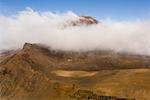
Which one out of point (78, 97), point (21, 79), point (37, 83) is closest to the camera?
point (78, 97)

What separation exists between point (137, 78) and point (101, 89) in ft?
75.3

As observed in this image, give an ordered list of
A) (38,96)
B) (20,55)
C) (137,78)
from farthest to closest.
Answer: (20,55)
(137,78)
(38,96)

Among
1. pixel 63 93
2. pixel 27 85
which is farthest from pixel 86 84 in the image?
pixel 63 93

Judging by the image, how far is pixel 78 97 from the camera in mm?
127875

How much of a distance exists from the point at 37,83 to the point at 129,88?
117ft

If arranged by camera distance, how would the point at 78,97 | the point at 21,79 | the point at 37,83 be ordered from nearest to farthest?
the point at 78,97 → the point at 37,83 → the point at 21,79

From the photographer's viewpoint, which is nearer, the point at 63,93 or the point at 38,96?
the point at 63,93

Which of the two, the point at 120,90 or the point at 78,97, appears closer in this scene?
the point at 78,97

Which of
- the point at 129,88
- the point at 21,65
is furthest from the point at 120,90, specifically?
the point at 21,65

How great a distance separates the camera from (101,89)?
16275cm

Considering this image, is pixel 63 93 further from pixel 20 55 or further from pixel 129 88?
pixel 20 55

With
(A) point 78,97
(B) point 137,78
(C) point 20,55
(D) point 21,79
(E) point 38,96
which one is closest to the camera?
(A) point 78,97

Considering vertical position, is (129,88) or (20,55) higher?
(20,55)

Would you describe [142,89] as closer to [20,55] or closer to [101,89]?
[101,89]
